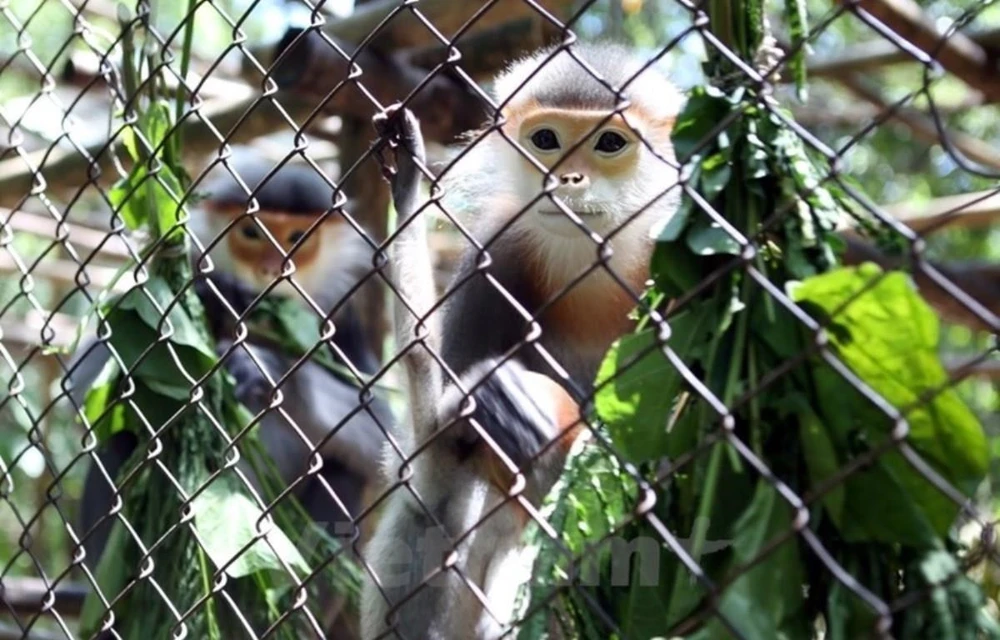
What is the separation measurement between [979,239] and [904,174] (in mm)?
472

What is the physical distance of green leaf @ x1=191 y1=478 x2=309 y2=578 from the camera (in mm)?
1919

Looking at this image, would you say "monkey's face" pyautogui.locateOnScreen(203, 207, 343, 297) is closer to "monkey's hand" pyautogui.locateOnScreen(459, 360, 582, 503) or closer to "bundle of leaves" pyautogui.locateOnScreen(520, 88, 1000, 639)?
"monkey's hand" pyautogui.locateOnScreen(459, 360, 582, 503)

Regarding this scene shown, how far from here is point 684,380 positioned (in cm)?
123

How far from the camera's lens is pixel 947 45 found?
136 inches

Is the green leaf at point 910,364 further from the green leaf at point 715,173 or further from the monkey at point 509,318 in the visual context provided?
the monkey at point 509,318

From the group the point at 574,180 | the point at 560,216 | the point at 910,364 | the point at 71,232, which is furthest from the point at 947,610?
the point at 71,232

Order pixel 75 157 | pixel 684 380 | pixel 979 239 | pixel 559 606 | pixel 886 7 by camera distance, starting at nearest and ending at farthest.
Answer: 1. pixel 684 380
2. pixel 559 606
3. pixel 886 7
4. pixel 75 157
5. pixel 979 239

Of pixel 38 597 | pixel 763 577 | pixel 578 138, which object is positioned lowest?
pixel 763 577

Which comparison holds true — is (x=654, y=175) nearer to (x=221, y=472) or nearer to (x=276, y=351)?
(x=221, y=472)

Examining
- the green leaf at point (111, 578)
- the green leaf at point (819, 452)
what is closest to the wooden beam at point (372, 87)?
the green leaf at point (111, 578)

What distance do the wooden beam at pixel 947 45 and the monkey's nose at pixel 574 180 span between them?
1.49 meters

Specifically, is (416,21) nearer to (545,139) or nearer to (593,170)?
(545,139)

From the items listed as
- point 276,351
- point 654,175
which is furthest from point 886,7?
point 276,351

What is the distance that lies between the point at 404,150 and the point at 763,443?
0.75m
